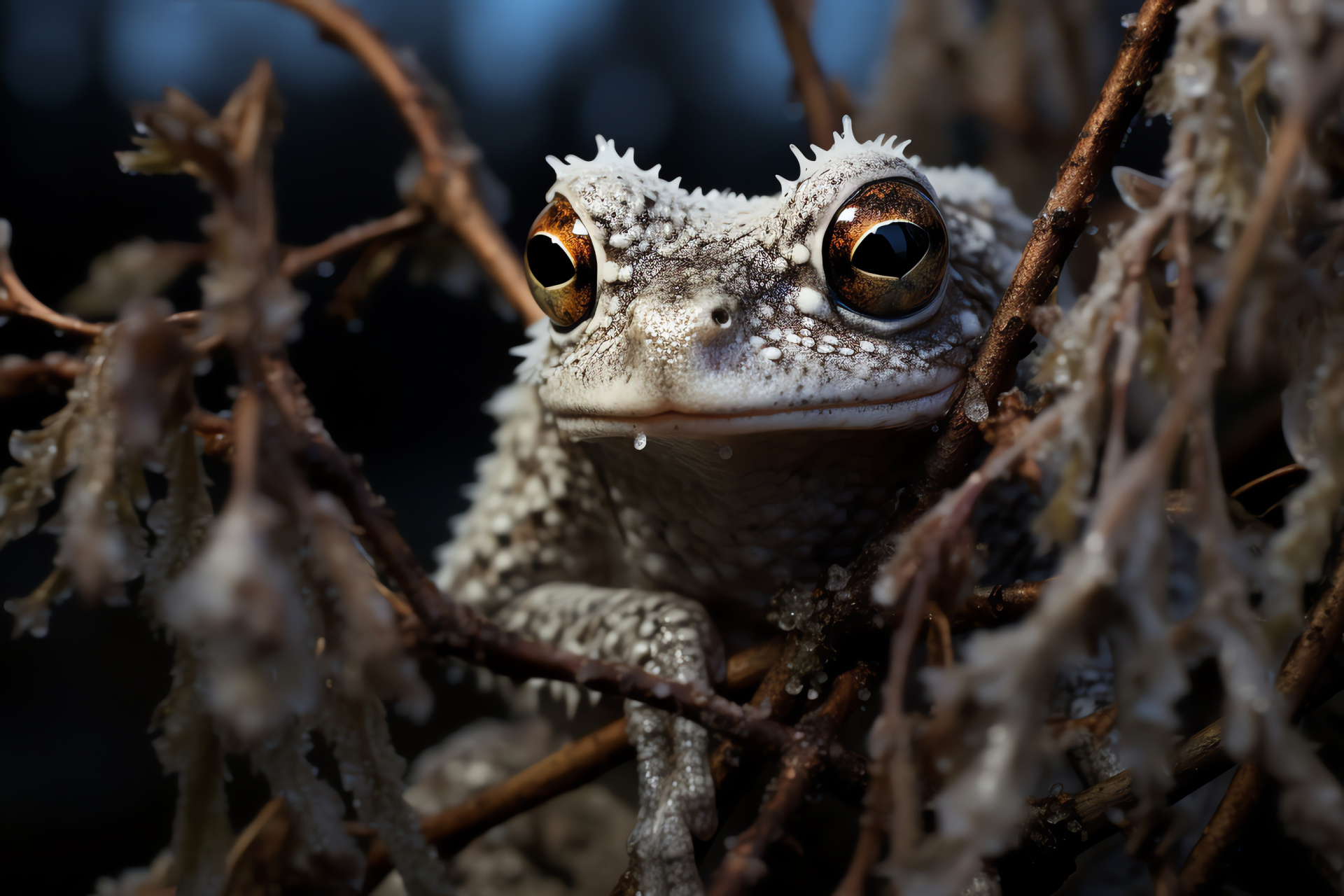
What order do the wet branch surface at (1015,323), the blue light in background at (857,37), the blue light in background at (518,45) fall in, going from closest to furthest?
the wet branch surface at (1015,323), the blue light in background at (857,37), the blue light in background at (518,45)

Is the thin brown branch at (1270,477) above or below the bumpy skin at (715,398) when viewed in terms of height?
below

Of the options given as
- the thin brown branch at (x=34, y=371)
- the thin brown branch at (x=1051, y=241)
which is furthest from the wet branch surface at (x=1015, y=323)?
the thin brown branch at (x=34, y=371)

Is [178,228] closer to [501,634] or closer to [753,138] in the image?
[753,138]

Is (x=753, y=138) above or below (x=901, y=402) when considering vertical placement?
above

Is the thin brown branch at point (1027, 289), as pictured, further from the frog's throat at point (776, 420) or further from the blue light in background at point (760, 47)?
the blue light in background at point (760, 47)

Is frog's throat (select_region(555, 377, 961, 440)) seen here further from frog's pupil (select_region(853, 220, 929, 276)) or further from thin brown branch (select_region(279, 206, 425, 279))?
thin brown branch (select_region(279, 206, 425, 279))

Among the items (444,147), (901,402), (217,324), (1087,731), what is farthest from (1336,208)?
(444,147)

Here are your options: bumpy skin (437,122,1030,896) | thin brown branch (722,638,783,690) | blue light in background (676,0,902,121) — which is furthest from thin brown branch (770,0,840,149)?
thin brown branch (722,638,783,690)
